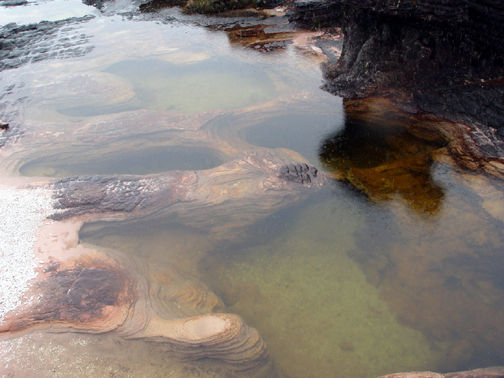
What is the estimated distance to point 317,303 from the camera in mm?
3564

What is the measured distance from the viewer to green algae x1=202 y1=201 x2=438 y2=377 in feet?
10.4

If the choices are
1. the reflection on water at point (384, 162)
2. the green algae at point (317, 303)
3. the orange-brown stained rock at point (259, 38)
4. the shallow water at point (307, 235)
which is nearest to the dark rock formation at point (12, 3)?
the shallow water at point (307, 235)

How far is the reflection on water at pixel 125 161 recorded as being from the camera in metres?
5.25

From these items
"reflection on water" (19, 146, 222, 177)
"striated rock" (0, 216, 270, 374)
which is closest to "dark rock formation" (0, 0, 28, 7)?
"reflection on water" (19, 146, 222, 177)

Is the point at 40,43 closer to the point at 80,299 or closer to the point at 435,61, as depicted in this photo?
the point at 80,299

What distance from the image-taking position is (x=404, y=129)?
5.47m

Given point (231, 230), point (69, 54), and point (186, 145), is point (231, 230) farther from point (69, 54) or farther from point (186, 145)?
point (69, 54)

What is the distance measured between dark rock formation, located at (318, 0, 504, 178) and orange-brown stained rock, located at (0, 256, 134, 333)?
15.2 feet

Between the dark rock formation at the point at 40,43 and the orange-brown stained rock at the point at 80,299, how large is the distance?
701cm

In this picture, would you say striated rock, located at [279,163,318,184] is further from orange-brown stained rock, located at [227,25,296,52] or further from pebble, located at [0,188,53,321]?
orange-brown stained rock, located at [227,25,296,52]

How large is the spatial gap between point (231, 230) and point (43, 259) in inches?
78.6

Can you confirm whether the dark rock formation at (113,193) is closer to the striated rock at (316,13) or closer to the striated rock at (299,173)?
the striated rock at (299,173)

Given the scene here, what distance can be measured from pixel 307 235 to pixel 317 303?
2.85 ft

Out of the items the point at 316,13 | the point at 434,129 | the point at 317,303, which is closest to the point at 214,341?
the point at 317,303
